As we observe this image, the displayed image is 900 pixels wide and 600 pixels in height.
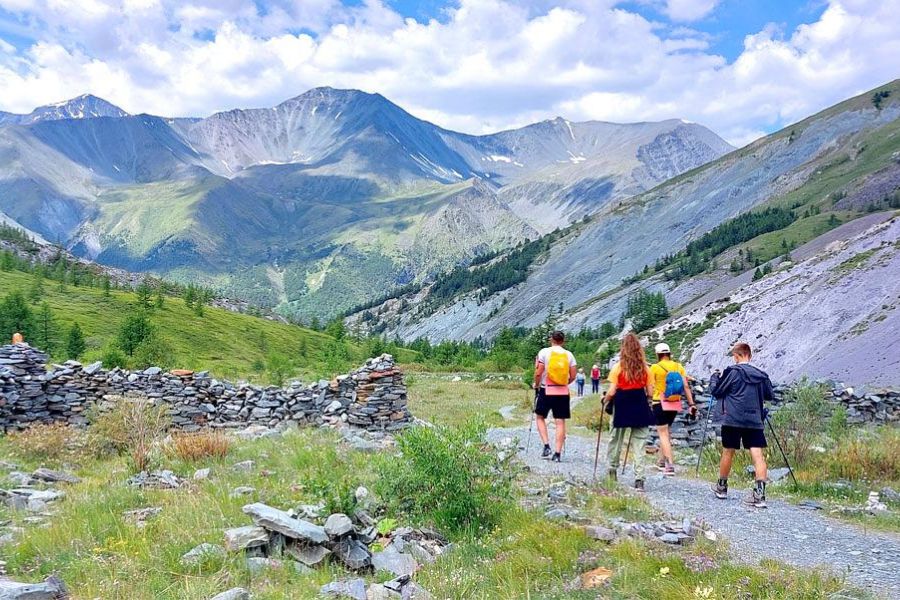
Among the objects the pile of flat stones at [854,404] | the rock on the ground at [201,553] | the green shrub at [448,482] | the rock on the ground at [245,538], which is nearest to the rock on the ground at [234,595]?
the rock on the ground at [201,553]

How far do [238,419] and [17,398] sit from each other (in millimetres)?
5938

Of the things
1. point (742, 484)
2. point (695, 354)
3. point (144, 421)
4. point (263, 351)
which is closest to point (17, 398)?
point (144, 421)

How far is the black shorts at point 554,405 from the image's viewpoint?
41.1ft

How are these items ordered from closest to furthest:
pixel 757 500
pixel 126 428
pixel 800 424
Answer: pixel 757 500, pixel 800 424, pixel 126 428

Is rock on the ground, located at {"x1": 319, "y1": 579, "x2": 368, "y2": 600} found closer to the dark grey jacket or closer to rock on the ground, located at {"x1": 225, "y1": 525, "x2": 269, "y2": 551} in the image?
rock on the ground, located at {"x1": 225, "y1": 525, "x2": 269, "y2": 551}

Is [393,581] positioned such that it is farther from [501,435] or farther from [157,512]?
[501,435]

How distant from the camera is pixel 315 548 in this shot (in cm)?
683

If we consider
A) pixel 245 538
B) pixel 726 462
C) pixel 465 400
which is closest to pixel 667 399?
pixel 726 462

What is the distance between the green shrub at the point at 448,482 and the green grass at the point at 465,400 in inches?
466

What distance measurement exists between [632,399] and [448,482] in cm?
459

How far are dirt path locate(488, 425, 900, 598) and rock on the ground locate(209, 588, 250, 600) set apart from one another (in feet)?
17.5

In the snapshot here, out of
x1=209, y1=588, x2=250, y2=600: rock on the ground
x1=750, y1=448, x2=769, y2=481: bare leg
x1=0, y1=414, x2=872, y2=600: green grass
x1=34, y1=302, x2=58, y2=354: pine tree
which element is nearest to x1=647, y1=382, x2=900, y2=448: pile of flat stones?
x1=750, y1=448, x2=769, y2=481: bare leg

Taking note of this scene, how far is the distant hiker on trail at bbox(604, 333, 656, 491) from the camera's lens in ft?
36.0

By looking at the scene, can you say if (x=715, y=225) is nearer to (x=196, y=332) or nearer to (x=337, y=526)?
(x=196, y=332)
